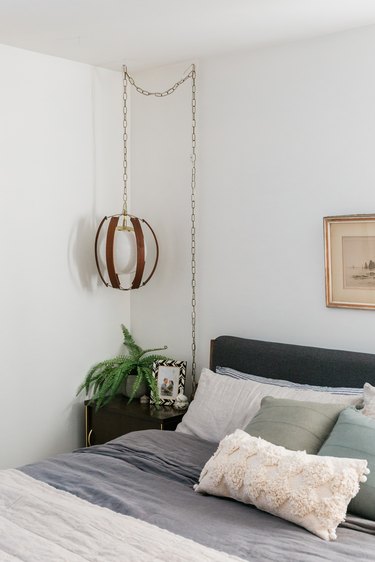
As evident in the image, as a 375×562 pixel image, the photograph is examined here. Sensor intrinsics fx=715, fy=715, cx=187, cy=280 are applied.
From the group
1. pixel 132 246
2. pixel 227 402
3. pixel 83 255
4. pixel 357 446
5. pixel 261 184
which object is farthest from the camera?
pixel 83 255

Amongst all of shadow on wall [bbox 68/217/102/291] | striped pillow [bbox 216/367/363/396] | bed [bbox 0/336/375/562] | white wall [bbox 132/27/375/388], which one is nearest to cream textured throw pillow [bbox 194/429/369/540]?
bed [bbox 0/336/375/562]

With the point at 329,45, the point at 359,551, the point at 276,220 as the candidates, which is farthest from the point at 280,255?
the point at 359,551

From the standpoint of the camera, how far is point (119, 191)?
4.34m

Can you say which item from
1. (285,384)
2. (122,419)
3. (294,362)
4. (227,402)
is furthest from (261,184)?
(122,419)

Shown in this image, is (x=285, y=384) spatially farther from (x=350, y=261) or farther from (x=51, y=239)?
(x=51, y=239)

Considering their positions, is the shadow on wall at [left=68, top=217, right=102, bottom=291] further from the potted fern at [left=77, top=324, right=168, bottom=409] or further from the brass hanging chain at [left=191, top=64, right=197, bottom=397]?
the brass hanging chain at [left=191, top=64, right=197, bottom=397]

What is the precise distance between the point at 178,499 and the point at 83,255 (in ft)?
6.29

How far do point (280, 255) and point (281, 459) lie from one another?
4.78 ft

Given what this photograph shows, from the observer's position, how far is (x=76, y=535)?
2.25 m

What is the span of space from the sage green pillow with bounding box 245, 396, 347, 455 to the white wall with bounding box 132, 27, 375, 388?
2.30 feet

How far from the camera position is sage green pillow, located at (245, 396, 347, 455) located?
104 inches

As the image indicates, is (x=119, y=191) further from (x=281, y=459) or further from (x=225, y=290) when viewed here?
(x=281, y=459)

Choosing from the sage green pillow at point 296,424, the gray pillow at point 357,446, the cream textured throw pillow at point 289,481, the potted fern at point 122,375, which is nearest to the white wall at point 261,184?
the potted fern at point 122,375

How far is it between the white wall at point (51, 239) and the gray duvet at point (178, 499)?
91 cm
